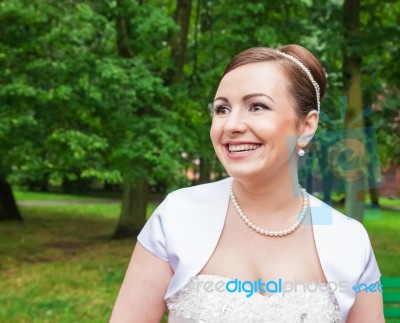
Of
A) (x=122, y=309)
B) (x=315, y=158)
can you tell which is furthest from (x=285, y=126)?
(x=122, y=309)

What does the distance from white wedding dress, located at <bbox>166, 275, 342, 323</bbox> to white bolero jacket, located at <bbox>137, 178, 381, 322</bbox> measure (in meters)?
0.04

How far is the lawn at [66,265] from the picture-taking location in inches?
294

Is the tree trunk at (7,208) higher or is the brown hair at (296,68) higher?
the brown hair at (296,68)

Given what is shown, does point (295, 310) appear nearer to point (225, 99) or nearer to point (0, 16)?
point (225, 99)

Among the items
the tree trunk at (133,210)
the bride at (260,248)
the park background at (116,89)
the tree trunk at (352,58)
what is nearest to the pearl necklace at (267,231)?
the bride at (260,248)

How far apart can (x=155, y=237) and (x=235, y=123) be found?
1.44ft

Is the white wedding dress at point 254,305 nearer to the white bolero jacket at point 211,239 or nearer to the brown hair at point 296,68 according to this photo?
the white bolero jacket at point 211,239

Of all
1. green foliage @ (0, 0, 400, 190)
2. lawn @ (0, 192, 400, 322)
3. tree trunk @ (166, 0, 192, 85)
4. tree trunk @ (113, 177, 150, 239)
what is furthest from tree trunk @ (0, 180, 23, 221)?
tree trunk @ (166, 0, 192, 85)

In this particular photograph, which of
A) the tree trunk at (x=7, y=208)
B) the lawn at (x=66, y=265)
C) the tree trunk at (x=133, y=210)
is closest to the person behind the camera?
the lawn at (x=66, y=265)

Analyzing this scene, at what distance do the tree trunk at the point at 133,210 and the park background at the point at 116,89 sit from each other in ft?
4.10

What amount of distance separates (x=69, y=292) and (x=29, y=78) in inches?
126

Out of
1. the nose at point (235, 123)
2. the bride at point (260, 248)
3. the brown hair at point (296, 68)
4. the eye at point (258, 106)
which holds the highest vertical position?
the brown hair at point (296, 68)

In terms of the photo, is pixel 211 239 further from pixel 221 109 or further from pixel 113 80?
pixel 113 80

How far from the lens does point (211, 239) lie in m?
1.81
